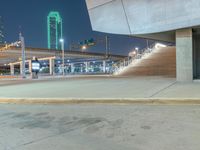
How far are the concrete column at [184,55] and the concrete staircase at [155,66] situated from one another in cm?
1001

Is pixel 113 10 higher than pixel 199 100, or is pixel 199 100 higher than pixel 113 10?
pixel 113 10

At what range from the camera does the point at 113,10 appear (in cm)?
1975

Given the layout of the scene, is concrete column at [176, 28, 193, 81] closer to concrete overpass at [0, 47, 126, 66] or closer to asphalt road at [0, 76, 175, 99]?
asphalt road at [0, 76, 175, 99]

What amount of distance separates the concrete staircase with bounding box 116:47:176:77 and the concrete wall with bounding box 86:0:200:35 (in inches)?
417

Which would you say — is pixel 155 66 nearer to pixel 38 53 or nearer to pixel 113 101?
pixel 113 101

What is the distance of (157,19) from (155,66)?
1427 centimetres

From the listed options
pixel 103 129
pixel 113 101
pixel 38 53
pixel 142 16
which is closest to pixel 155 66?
pixel 142 16

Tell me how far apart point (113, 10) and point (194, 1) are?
21.2 feet

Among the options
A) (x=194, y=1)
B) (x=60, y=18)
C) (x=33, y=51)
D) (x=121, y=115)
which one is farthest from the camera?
(x=60, y=18)

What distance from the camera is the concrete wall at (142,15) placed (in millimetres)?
16297

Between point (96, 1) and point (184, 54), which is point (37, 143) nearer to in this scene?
point (184, 54)

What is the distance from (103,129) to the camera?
19.7 ft

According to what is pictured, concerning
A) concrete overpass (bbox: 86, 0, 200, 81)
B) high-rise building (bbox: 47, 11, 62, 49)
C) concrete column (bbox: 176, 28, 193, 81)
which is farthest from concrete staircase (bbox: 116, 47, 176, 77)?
high-rise building (bbox: 47, 11, 62, 49)

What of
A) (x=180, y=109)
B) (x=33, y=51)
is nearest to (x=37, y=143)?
(x=180, y=109)
